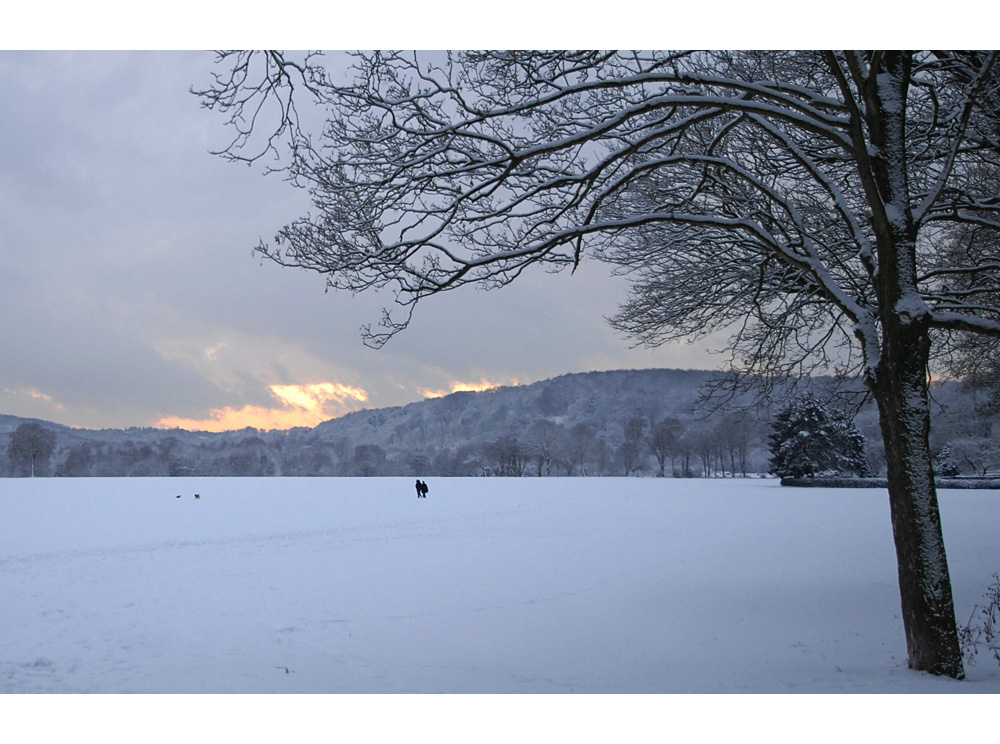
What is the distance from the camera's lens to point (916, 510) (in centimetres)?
526

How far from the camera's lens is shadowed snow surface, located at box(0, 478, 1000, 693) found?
233 inches

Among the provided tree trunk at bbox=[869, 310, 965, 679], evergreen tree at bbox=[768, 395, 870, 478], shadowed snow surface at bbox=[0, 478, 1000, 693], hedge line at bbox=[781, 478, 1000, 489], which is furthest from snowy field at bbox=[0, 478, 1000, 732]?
evergreen tree at bbox=[768, 395, 870, 478]

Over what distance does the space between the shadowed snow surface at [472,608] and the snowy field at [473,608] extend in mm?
37

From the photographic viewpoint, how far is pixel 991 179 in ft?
29.5

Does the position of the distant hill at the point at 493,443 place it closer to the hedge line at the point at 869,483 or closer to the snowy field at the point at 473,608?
the hedge line at the point at 869,483

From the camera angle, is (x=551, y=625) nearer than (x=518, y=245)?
No

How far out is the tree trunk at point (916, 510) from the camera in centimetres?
518

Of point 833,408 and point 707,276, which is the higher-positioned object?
point 707,276

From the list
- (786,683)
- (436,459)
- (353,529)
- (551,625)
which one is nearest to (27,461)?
(353,529)

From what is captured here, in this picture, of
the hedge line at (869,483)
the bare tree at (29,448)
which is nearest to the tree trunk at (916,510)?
the hedge line at (869,483)

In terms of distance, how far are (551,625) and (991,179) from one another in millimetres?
7930
